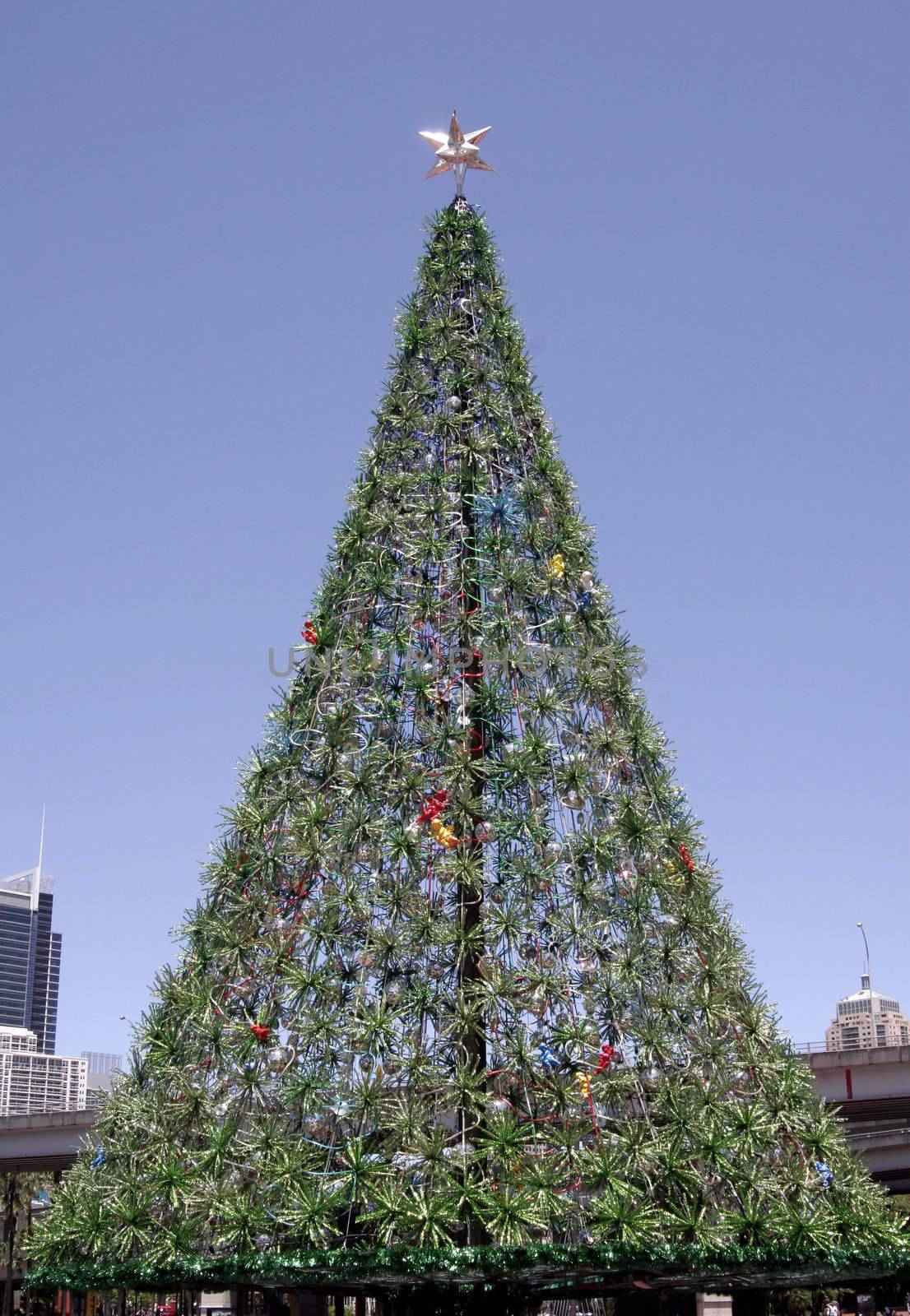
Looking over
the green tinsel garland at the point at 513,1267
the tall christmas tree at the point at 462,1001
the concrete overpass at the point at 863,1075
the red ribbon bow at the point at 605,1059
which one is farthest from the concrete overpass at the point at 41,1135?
the red ribbon bow at the point at 605,1059

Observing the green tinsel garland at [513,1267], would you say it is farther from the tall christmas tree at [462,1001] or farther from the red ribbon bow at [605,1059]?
the red ribbon bow at [605,1059]

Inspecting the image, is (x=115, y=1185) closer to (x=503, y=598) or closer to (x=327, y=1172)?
(x=327, y=1172)

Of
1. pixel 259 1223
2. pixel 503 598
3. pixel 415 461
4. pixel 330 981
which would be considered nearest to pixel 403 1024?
pixel 330 981

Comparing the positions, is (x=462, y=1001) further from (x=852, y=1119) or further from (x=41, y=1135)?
(x=852, y=1119)

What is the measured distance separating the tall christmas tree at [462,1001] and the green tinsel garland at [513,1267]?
47 millimetres

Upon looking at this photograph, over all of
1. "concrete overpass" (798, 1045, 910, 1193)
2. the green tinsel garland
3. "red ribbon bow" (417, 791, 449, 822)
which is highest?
"red ribbon bow" (417, 791, 449, 822)

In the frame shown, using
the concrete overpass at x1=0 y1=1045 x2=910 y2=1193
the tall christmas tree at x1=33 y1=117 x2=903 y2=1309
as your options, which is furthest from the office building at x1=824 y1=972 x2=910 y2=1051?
the tall christmas tree at x1=33 y1=117 x2=903 y2=1309

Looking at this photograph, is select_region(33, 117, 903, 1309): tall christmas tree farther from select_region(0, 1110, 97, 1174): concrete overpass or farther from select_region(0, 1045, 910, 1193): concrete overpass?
select_region(0, 1110, 97, 1174): concrete overpass

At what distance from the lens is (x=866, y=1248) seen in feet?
59.2

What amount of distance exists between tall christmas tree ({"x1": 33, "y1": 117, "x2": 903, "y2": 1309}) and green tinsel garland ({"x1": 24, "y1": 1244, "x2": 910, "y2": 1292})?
0.05 meters

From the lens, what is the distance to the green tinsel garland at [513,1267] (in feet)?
53.0

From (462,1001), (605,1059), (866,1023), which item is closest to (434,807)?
(462,1001)

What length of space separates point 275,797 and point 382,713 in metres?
2.03

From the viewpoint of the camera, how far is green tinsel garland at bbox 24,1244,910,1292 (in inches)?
635
